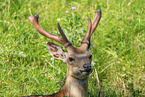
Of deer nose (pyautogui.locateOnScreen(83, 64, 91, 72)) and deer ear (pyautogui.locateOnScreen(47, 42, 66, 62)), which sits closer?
deer nose (pyautogui.locateOnScreen(83, 64, 91, 72))

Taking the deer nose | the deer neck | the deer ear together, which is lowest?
the deer neck

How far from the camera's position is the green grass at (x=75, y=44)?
5.07 meters

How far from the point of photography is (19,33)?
5.94 meters

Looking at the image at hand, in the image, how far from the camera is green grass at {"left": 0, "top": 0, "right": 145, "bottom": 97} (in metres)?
5.07

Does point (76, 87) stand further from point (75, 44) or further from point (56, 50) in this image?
point (75, 44)

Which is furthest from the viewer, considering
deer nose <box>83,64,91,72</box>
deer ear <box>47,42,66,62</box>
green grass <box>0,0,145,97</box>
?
green grass <box>0,0,145,97</box>

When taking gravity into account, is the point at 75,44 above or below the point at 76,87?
above

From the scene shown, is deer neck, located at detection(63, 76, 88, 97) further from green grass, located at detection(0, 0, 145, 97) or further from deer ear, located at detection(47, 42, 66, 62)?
green grass, located at detection(0, 0, 145, 97)

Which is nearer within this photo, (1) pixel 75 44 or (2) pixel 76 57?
(2) pixel 76 57

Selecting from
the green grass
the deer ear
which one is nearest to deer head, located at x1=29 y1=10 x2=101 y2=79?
the deer ear

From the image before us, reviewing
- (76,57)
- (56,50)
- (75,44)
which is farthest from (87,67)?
(75,44)

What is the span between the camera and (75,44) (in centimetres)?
556

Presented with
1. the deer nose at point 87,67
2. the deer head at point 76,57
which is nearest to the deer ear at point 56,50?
the deer head at point 76,57

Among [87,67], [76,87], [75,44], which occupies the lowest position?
[76,87]
